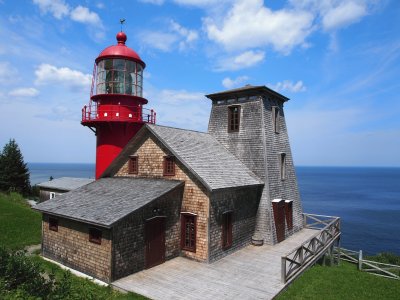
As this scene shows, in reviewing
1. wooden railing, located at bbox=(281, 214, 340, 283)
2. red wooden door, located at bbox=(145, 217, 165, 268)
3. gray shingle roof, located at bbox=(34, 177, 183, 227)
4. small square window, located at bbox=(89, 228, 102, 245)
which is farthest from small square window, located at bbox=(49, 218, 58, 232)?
wooden railing, located at bbox=(281, 214, 340, 283)

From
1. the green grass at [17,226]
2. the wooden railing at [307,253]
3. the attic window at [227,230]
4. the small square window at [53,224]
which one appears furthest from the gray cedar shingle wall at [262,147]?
the green grass at [17,226]

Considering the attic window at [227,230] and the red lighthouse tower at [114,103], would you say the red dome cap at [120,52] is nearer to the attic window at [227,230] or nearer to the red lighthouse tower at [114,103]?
the red lighthouse tower at [114,103]

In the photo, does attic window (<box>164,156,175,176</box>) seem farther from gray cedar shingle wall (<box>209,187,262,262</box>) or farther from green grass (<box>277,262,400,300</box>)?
green grass (<box>277,262,400,300</box>)

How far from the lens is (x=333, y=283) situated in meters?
12.0

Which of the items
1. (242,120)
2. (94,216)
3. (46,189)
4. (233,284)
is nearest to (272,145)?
(242,120)

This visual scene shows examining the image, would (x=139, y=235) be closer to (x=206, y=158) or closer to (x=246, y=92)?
(x=206, y=158)

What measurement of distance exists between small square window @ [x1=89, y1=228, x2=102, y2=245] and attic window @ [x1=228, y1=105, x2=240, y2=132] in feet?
33.0

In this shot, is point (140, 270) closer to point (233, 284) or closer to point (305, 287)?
point (233, 284)

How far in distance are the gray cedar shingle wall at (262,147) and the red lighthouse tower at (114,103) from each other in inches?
179

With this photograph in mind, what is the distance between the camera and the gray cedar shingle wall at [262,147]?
16219 millimetres

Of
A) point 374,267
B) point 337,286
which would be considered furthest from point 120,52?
point 374,267

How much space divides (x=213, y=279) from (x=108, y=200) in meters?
5.39

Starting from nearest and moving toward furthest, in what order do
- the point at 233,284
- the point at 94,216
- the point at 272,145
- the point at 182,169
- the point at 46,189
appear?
the point at 233,284 → the point at 94,216 → the point at 182,169 → the point at 272,145 → the point at 46,189

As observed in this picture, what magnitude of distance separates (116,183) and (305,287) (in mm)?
9775
